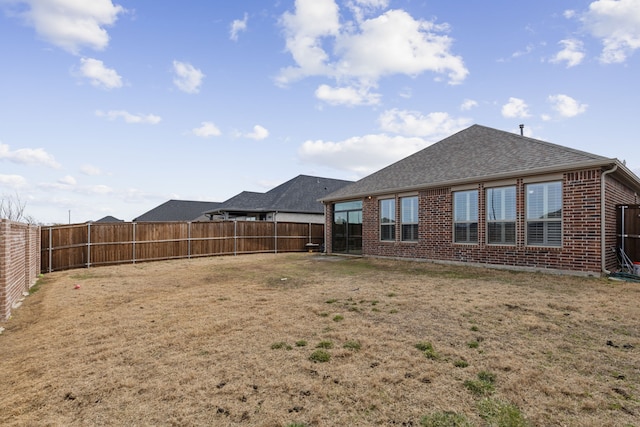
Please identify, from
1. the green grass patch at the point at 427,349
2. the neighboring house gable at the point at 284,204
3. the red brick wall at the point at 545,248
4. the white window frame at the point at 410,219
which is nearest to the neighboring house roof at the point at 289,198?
the neighboring house gable at the point at 284,204

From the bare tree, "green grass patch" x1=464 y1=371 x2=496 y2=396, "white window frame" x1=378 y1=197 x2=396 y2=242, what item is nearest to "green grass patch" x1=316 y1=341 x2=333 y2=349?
"green grass patch" x1=464 y1=371 x2=496 y2=396

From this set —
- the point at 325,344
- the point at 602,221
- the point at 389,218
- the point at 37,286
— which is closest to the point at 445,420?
the point at 325,344

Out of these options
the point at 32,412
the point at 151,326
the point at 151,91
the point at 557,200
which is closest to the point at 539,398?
the point at 32,412

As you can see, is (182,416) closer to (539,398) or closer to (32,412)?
(32,412)

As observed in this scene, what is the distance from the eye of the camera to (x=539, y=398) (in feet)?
A: 9.01

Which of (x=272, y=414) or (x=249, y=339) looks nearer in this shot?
(x=272, y=414)

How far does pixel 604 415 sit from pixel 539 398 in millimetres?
411

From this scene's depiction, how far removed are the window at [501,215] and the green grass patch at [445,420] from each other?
895 cm

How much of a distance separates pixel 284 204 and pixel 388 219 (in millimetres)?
11046

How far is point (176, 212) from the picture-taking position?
3778 centimetres

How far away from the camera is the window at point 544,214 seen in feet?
30.0

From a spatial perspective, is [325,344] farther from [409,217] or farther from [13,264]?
[409,217]

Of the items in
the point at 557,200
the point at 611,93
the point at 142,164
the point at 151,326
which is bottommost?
the point at 151,326

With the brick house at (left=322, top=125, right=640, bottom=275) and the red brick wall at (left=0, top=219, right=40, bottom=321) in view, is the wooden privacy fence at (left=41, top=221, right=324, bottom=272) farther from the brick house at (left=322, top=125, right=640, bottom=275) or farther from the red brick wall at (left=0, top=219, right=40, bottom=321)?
the brick house at (left=322, top=125, right=640, bottom=275)
